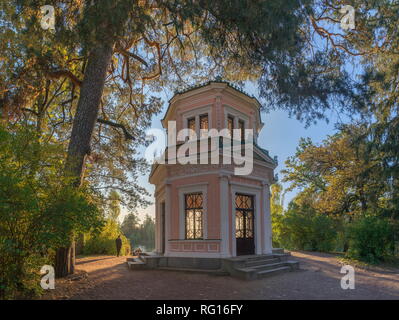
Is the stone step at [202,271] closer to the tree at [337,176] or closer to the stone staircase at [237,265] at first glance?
the stone staircase at [237,265]

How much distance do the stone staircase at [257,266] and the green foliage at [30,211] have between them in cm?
528

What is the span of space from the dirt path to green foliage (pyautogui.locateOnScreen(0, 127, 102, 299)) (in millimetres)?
965

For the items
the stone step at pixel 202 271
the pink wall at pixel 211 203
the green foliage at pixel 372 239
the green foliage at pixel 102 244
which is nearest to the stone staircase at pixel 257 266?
the stone step at pixel 202 271

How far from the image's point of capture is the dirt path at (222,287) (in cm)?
677

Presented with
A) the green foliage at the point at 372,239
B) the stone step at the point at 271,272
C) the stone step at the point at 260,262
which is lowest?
the stone step at the point at 271,272

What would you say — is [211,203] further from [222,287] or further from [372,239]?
[372,239]

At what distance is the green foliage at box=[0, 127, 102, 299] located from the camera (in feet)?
17.5

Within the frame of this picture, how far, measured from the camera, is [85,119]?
366 inches

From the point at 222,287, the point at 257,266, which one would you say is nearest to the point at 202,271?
the point at 257,266

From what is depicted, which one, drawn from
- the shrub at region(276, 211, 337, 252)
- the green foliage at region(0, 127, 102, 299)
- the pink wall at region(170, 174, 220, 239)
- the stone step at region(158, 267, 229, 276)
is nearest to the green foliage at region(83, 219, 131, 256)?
the stone step at region(158, 267, 229, 276)

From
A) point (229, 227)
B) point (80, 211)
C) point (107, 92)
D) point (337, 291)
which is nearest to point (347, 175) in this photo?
point (229, 227)

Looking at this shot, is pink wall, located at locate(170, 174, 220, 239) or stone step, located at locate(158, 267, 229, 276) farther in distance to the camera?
pink wall, located at locate(170, 174, 220, 239)

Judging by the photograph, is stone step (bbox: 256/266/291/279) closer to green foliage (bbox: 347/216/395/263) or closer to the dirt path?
the dirt path

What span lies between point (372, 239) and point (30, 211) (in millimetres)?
12918
